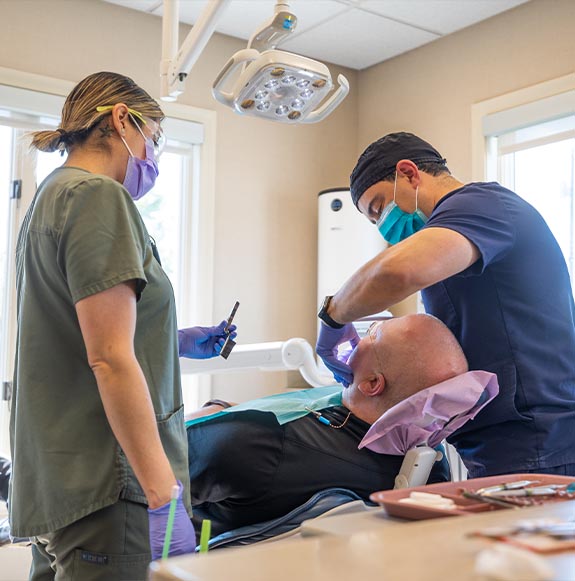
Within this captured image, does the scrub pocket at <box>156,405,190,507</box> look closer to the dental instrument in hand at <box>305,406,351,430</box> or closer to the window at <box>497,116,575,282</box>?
the dental instrument in hand at <box>305,406,351,430</box>

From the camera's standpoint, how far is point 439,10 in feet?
11.9

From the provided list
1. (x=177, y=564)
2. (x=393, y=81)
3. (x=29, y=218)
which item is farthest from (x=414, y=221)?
(x=393, y=81)

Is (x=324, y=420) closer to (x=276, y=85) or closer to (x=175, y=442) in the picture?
A: (x=175, y=442)

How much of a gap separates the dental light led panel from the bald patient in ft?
1.76

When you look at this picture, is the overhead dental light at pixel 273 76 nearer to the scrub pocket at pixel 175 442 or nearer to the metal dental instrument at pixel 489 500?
the scrub pocket at pixel 175 442

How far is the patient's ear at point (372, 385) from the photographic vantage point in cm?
175

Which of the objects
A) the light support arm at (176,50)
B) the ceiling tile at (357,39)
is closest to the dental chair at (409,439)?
the light support arm at (176,50)

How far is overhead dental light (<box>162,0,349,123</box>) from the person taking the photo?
169cm

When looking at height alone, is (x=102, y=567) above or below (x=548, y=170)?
below

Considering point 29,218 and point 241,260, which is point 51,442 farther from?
point 241,260

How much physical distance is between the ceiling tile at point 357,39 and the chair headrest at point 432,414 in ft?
8.40

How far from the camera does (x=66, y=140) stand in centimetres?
136

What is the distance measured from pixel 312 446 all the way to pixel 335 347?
0.24 m

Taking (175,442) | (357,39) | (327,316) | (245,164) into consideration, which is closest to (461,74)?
(357,39)
